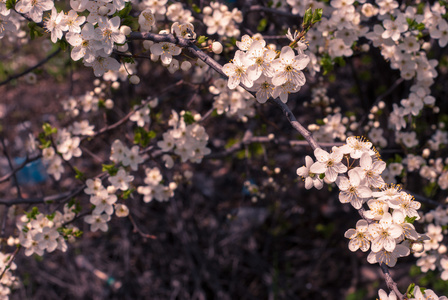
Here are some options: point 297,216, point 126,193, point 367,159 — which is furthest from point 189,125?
point 297,216

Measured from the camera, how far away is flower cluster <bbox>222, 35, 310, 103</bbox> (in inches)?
64.4

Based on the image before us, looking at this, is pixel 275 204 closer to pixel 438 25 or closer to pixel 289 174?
pixel 289 174

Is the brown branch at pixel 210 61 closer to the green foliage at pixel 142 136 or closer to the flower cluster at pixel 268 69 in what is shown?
the flower cluster at pixel 268 69

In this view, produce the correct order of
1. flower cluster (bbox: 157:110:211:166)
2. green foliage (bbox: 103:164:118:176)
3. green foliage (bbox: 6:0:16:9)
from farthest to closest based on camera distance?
flower cluster (bbox: 157:110:211:166), green foliage (bbox: 103:164:118:176), green foliage (bbox: 6:0:16:9)

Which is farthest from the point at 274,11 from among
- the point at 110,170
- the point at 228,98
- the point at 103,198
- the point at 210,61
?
the point at 103,198

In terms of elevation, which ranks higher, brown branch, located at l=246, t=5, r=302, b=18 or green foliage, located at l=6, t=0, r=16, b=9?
green foliage, located at l=6, t=0, r=16, b=9

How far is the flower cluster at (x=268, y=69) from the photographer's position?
5.36 ft

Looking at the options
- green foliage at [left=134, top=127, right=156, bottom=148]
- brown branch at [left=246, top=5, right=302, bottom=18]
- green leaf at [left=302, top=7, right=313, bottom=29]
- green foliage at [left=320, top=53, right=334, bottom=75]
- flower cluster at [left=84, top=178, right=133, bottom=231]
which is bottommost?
flower cluster at [left=84, top=178, right=133, bottom=231]

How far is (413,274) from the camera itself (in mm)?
3295

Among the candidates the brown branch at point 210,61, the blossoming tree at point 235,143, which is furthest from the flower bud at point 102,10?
the brown branch at point 210,61

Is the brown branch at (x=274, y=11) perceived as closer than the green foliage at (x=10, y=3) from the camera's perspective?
No

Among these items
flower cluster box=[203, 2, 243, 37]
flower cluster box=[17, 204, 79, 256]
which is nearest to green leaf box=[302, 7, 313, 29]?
flower cluster box=[203, 2, 243, 37]

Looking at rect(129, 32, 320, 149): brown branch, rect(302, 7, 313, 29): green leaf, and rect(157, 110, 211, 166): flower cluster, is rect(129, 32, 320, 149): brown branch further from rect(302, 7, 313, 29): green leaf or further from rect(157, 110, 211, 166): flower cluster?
rect(157, 110, 211, 166): flower cluster

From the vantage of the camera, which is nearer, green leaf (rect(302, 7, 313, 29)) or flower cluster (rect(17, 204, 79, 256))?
green leaf (rect(302, 7, 313, 29))
